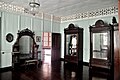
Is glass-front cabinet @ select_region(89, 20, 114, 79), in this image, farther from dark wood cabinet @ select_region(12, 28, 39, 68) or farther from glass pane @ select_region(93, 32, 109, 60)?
dark wood cabinet @ select_region(12, 28, 39, 68)

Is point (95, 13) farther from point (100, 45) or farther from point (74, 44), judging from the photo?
A: point (74, 44)

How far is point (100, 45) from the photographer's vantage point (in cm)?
659

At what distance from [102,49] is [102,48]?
55 mm

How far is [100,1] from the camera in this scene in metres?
5.75

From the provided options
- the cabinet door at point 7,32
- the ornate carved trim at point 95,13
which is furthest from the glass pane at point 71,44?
the cabinet door at point 7,32

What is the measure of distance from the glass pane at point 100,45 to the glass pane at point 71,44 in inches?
54.3

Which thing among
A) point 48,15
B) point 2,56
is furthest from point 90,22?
point 2,56

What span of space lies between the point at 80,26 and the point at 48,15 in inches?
95.3

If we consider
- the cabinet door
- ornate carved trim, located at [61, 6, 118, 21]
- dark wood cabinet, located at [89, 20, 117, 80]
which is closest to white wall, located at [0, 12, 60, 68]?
the cabinet door

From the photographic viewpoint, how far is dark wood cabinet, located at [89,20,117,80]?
597 centimetres

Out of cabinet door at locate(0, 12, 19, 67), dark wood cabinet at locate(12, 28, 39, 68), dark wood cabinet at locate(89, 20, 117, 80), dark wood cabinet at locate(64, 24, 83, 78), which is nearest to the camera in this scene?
dark wood cabinet at locate(89, 20, 117, 80)

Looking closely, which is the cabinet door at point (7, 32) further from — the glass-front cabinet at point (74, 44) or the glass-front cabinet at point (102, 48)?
the glass-front cabinet at point (102, 48)

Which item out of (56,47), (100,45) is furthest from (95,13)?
(56,47)

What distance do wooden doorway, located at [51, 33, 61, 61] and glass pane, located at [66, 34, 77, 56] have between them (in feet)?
4.09
